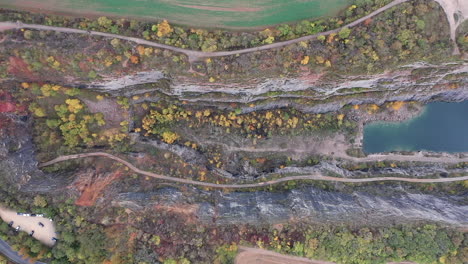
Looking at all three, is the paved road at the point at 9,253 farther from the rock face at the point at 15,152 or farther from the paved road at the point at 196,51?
the paved road at the point at 196,51

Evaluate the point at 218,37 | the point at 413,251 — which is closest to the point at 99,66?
the point at 218,37

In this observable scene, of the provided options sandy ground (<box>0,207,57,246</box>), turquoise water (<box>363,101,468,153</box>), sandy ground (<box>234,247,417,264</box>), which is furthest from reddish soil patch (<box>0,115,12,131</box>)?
turquoise water (<box>363,101,468,153</box>)

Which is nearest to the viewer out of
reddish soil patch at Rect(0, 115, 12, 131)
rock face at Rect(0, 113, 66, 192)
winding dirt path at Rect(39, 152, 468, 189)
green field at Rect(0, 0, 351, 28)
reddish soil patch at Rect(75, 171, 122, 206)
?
rock face at Rect(0, 113, 66, 192)

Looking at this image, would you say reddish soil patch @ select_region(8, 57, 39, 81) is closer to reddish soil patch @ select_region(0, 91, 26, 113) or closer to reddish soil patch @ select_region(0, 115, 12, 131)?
reddish soil patch @ select_region(0, 91, 26, 113)

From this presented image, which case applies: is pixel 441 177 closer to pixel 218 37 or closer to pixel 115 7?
pixel 218 37

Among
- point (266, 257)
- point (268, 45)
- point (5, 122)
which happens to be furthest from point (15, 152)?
point (268, 45)

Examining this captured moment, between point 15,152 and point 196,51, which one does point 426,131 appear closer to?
point 196,51

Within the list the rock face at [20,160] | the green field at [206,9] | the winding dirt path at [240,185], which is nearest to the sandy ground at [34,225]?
the rock face at [20,160]
